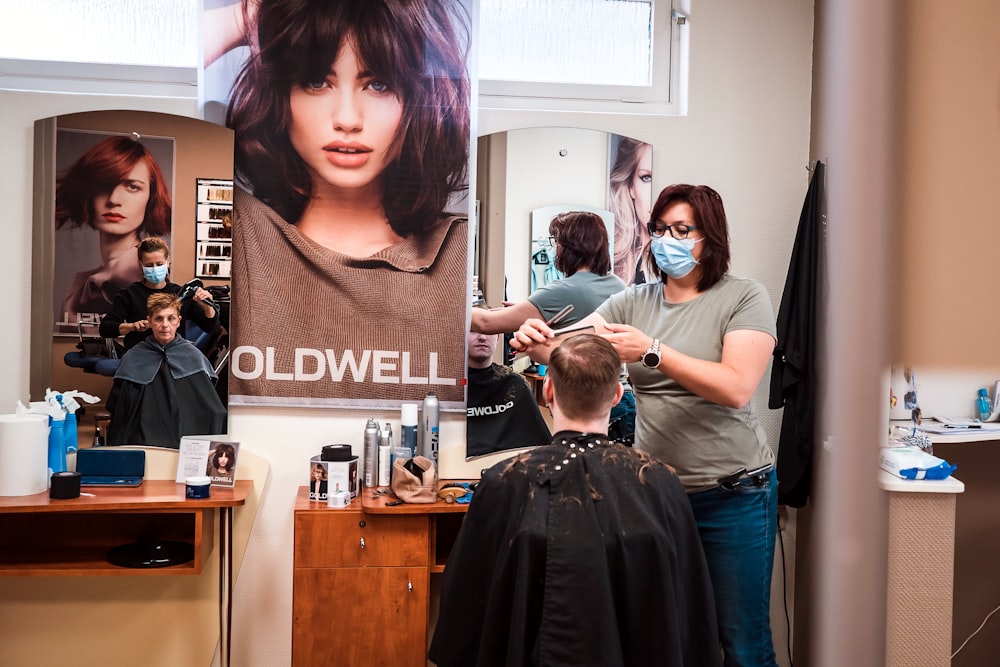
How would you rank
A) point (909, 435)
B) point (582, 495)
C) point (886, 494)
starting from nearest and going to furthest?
point (886, 494)
point (582, 495)
point (909, 435)

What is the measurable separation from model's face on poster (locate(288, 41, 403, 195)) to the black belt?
145 cm

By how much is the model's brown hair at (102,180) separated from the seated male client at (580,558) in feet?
5.35

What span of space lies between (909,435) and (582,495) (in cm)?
127

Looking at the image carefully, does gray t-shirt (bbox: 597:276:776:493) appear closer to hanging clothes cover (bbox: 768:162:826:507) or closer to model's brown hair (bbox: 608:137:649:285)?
hanging clothes cover (bbox: 768:162:826:507)

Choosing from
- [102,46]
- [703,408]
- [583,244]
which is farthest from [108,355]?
[703,408]

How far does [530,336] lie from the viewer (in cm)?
207

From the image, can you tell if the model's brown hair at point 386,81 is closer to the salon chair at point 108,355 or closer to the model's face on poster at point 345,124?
the model's face on poster at point 345,124

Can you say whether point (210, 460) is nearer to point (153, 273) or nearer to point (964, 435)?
point (153, 273)

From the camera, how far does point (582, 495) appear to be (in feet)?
4.70

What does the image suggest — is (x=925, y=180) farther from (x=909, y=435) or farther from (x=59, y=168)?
(x=59, y=168)

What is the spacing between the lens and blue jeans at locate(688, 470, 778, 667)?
1912 millimetres

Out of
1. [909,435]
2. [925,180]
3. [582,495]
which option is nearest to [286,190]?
[582,495]

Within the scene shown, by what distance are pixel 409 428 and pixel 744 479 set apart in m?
1.05

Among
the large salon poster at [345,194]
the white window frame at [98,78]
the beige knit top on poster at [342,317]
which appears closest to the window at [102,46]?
the white window frame at [98,78]
